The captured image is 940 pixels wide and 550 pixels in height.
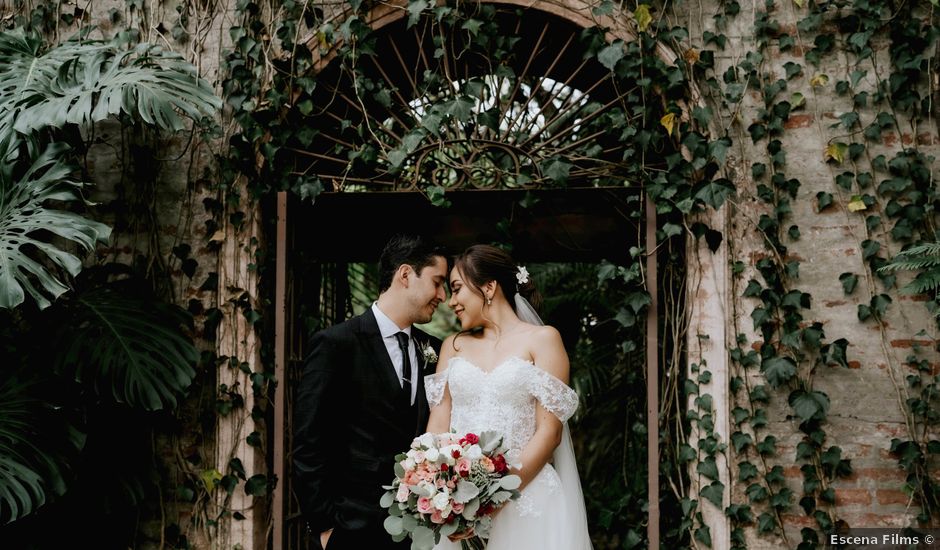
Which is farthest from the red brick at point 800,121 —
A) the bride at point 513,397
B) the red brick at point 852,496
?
the red brick at point 852,496

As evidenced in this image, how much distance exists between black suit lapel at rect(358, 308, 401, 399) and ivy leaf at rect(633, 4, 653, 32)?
194cm

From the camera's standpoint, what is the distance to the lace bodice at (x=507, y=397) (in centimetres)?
324

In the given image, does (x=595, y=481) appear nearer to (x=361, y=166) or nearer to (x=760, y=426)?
(x=760, y=426)

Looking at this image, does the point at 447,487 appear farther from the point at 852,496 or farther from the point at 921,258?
the point at 921,258

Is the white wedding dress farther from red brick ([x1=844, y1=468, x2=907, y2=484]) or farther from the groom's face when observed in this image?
red brick ([x1=844, y1=468, x2=907, y2=484])

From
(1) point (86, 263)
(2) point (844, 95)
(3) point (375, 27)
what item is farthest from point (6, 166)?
(2) point (844, 95)

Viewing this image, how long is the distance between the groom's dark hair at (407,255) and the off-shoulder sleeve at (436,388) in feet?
1.45

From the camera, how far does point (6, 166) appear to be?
3689mm

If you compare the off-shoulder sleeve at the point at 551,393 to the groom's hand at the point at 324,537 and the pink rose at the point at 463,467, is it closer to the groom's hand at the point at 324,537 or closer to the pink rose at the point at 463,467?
the pink rose at the point at 463,467

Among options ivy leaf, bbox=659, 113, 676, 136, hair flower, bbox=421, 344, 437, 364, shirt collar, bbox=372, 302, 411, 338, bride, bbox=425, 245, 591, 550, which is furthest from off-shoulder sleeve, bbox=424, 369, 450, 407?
ivy leaf, bbox=659, 113, 676, 136

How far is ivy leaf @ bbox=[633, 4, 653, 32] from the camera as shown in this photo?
3934mm

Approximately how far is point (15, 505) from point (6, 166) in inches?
58.8

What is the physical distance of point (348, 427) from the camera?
3.34 meters

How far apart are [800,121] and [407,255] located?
2.01 metres
